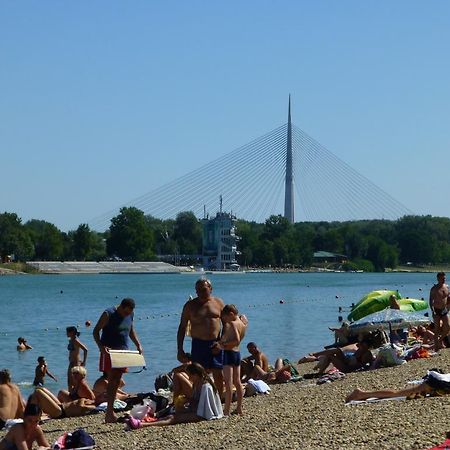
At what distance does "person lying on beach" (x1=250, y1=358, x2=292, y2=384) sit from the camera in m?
15.9

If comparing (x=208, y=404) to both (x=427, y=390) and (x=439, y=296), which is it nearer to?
(x=427, y=390)

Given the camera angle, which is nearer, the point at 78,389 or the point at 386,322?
the point at 78,389

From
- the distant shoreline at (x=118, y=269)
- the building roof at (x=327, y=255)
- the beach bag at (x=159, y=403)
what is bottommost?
the beach bag at (x=159, y=403)

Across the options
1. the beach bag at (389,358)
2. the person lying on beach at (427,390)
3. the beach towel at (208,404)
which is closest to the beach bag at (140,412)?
the beach towel at (208,404)

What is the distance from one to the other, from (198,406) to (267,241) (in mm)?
136108

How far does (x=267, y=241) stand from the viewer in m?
147

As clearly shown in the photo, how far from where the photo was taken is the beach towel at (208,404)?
34.9 ft

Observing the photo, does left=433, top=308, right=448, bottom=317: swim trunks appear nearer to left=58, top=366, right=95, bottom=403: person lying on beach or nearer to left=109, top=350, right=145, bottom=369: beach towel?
left=58, top=366, right=95, bottom=403: person lying on beach

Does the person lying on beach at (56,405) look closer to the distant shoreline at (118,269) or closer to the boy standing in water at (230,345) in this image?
the boy standing in water at (230,345)

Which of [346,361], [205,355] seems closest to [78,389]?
[205,355]

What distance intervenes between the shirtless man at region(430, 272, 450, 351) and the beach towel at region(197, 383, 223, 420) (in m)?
6.39

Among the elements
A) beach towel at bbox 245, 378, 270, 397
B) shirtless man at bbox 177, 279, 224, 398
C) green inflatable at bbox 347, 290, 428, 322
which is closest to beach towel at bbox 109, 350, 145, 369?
shirtless man at bbox 177, 279, 224, 398

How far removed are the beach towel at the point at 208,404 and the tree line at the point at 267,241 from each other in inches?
4782

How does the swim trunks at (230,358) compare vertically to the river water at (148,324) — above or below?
above
